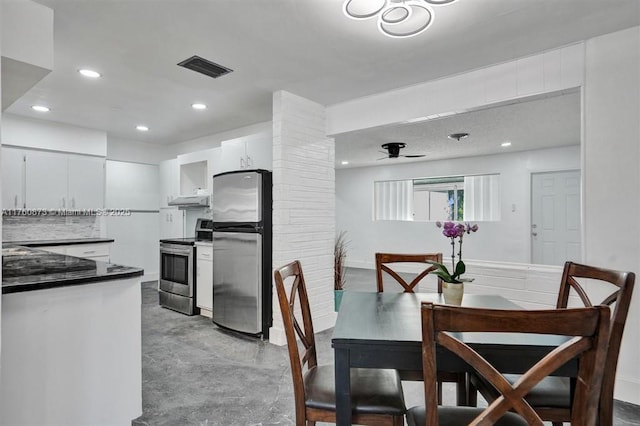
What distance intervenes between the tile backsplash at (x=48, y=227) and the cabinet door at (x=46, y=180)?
235 millimetres

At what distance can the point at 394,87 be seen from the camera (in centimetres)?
337

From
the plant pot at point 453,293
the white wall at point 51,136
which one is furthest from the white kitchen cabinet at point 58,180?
the plant pot at point 453,293

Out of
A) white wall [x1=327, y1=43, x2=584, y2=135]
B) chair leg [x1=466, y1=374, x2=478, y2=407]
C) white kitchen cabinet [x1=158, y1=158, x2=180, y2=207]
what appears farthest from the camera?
white kitchen cabinet [x1=158, y1=158, x2=180, y2=207]

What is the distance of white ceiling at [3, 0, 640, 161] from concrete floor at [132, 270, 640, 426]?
2430 mm

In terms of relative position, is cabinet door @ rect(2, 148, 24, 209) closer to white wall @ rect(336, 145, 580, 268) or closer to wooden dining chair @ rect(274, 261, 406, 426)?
wooden dining chair @ rect(274, 261, 406, 426)

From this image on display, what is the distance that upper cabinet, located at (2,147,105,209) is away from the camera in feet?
14.1

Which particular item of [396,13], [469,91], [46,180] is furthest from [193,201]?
[396,13]

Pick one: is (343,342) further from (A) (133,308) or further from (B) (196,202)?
(B) (196,202)

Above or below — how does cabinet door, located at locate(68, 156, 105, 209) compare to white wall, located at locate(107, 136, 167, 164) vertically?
below

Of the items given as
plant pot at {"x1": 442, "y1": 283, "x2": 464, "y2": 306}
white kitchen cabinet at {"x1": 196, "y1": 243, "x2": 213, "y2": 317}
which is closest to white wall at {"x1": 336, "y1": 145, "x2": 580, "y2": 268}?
white kitchen cabinet at {"x1": 196, "y1": 243, "x2": 213, "y2": 317}

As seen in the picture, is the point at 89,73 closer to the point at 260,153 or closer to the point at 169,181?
the point at 260,153

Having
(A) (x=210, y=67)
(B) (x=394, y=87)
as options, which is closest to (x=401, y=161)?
(B) (x=394, y=87)

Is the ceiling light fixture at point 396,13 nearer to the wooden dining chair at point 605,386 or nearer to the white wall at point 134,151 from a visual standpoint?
the wooden dining chair at point 605,386

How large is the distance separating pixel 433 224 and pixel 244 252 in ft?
16.1
